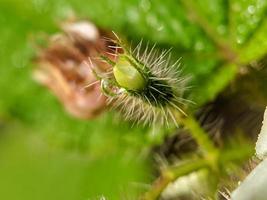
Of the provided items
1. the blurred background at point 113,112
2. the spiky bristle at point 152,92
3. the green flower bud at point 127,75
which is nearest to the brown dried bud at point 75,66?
the blurred background at point 113,112

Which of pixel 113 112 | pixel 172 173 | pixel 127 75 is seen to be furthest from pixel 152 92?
pixel 113 112

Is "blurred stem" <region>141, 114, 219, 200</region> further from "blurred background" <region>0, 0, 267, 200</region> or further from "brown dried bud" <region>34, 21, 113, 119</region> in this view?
"brown dried bud" <region>34, 21, 113, 119</region>

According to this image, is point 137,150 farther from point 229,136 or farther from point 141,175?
point 229,136

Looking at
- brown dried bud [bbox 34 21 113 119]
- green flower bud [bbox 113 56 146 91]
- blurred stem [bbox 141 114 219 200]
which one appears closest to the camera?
green flower bud [bbox 113 56 146 91]

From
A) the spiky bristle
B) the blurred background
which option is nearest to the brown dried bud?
the blurred background

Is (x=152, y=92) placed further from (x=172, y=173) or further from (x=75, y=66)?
(x=75, y=66)
